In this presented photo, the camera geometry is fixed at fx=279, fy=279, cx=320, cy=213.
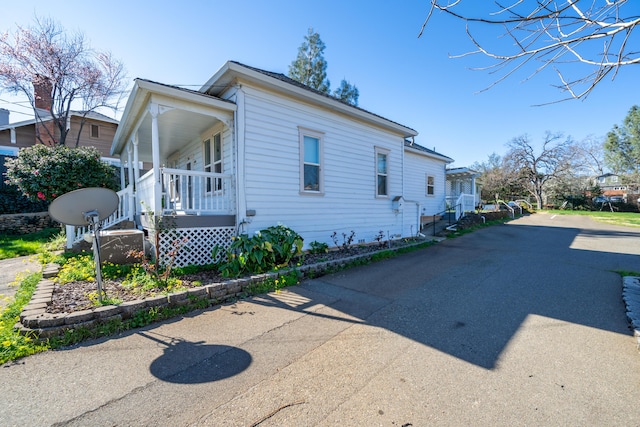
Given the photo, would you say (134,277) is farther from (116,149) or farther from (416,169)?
(416,169)

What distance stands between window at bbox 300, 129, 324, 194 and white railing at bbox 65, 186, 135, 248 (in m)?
4.93

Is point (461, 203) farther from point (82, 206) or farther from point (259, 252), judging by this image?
point (82, 206)

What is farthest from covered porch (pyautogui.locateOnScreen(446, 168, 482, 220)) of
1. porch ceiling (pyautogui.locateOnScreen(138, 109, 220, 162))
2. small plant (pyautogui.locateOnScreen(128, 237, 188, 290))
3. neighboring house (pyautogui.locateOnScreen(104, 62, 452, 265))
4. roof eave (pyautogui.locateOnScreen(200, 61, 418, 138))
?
small plant (pyautogui.locateOnScreen(128, 237, 188, 290))

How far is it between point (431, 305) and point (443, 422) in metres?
2.60

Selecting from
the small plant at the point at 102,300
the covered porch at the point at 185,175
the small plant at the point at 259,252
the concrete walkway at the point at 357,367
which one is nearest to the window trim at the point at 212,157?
the covered porch at the point at 185,175

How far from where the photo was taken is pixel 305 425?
6.77ft

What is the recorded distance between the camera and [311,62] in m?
24.1

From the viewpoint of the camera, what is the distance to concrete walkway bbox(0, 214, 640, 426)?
7.16 feet

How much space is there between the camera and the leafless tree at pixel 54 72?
1524 centimetres

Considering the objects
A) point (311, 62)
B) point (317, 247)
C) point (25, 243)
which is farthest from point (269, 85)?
point (311, 62)

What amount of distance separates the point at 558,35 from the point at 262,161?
5.60 metres

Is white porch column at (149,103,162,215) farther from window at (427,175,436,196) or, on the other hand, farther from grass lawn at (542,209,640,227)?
grass lawn at (542,209,640,227)

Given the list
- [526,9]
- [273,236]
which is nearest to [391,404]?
[526,9]

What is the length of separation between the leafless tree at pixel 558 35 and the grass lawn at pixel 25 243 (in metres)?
11.3
